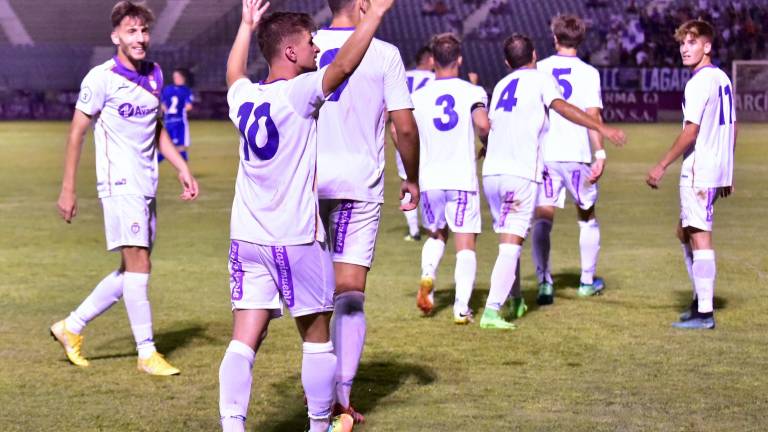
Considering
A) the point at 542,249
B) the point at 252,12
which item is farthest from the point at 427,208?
the point at 252,12

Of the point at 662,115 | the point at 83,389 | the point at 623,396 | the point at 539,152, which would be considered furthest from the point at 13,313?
the point at 662,115

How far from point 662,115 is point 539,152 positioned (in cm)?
3201

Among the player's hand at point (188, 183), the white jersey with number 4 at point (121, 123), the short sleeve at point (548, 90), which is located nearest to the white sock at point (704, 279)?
the short sleeve at point (548, 90)

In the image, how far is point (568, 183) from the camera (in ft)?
34.5

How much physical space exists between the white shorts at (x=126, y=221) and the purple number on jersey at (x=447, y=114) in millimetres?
2636

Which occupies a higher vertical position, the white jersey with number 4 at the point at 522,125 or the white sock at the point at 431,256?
the white jersey with number 4 at the point at 522,125

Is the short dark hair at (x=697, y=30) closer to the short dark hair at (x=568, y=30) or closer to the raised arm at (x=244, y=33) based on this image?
the short dark hair at (x=568, y=30)

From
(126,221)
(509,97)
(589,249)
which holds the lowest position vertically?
(589,249)

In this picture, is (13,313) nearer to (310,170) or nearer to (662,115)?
(310,170)

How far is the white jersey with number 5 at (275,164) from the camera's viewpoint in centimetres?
490

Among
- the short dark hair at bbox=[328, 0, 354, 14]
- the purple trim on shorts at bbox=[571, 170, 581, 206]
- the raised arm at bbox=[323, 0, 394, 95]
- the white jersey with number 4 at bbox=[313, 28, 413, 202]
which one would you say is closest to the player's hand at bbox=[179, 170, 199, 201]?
the white jersey with number 4 at bbox=[313, 28, 413, 202]

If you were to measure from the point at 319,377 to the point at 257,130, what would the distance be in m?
1.10

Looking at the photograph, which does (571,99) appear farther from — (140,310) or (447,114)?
(140,310)

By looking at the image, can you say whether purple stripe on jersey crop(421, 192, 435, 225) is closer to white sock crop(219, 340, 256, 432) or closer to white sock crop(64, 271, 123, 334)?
white sock crop(64, 271, 123, 334)
